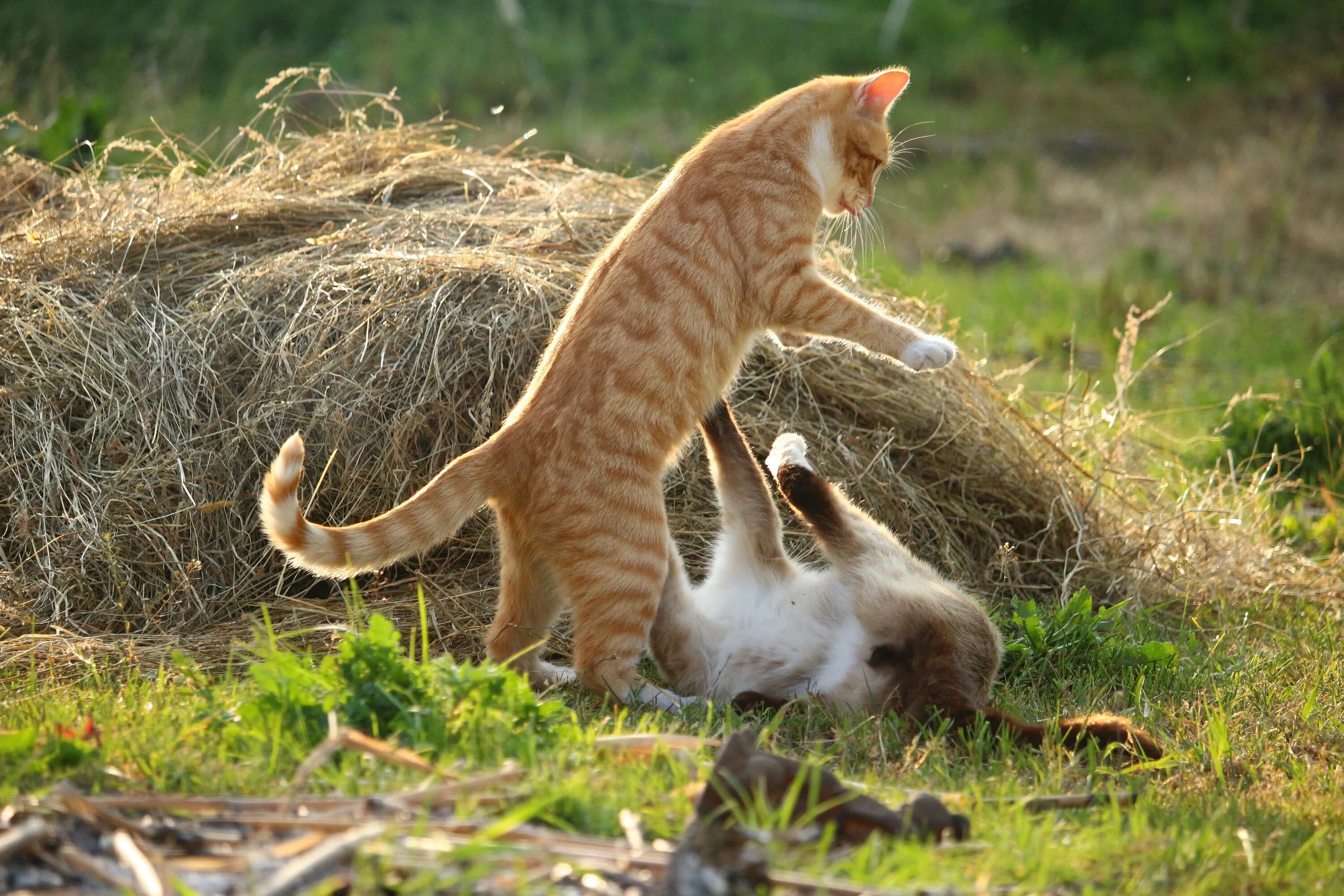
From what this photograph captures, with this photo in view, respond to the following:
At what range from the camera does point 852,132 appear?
3873 mm

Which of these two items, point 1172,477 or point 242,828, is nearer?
point 242,828

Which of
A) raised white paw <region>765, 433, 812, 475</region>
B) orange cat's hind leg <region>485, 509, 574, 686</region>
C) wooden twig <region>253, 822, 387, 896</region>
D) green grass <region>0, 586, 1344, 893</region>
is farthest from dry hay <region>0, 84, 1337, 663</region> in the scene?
wooden twig <region>253, 822, 387, 896</region>

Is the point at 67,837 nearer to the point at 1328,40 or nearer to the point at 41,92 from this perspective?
the point at 41,92

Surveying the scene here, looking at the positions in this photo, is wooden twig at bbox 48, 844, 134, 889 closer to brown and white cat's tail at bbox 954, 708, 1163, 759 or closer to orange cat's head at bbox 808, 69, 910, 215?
brown and white cat's tail at bbox 954, 708, 1163, 759

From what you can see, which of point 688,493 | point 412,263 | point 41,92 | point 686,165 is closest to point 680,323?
point 686,165

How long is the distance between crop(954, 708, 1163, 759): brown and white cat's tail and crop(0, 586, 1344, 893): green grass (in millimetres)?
44

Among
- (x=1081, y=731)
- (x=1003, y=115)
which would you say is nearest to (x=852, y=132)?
(x=1081, y=731)

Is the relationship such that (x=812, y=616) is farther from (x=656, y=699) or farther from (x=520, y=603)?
(x=520, y=603)

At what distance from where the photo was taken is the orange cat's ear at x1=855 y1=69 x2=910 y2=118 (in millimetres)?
3881

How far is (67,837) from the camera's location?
6.37 feet

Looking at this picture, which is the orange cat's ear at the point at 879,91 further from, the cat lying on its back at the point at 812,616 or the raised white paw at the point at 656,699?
the raised white paw at the point at 656,699

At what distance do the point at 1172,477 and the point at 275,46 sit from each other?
9195 mm

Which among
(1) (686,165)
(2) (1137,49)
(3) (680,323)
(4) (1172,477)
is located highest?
(2) (1137,49)

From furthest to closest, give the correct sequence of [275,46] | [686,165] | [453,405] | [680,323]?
[275,46], [453,405], [686,165], [680,323]
